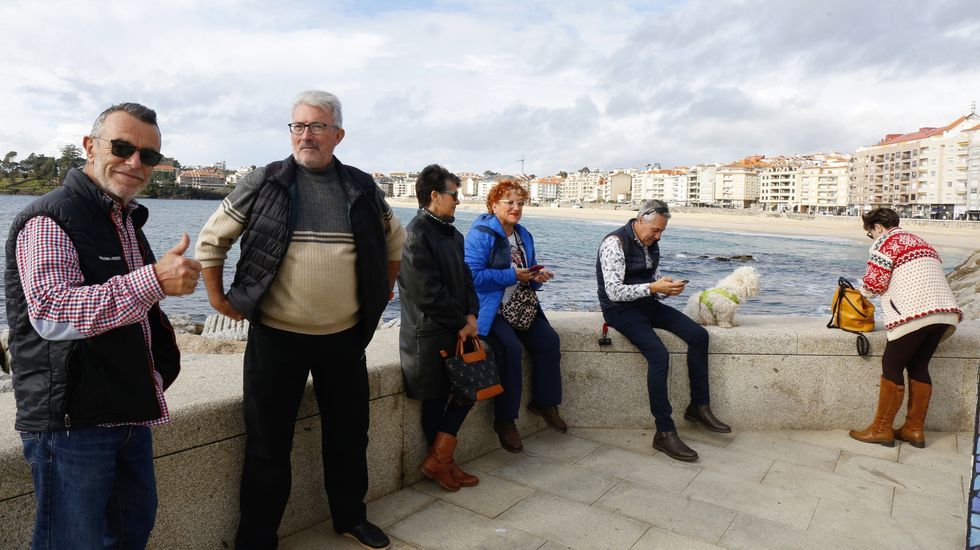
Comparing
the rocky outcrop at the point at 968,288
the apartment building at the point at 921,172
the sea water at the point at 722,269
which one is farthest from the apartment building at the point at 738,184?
the rocky outcrop at the point at 968,288

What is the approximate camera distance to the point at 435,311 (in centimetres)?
373

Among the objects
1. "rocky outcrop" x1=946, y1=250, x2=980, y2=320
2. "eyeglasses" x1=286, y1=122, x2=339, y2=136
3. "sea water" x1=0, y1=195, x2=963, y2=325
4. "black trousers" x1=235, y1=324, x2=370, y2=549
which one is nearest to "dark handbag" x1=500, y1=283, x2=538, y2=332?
"black trousers" x1=235, y1=324, x2=370, y2=549

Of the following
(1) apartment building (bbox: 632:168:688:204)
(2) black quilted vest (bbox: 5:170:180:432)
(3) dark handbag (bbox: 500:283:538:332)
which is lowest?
(3) dark handbag (bbox: 500:283:538:332)

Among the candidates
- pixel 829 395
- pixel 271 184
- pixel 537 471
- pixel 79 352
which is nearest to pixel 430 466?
pixel 537 471

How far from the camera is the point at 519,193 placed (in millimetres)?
4719

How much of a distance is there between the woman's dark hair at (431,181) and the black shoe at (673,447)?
7.27 ft

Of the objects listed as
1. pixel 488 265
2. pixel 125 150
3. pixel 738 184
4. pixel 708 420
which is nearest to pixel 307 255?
pixel 125 150

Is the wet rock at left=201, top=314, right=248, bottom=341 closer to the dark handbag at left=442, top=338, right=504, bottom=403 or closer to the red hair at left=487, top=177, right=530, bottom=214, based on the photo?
the red hair at left=487, top=177, right=530, bottom=214

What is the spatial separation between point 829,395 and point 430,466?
309 centimetres

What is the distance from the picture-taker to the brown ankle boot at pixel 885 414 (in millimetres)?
4727

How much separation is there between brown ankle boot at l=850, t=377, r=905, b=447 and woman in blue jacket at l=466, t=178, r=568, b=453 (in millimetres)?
2160

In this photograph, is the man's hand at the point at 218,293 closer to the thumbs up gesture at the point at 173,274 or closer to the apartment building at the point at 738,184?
the thumbs up gesture at the point at 173,274

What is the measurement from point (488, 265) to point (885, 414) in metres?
2.95

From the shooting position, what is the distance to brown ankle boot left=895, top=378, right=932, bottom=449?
4781 mm
